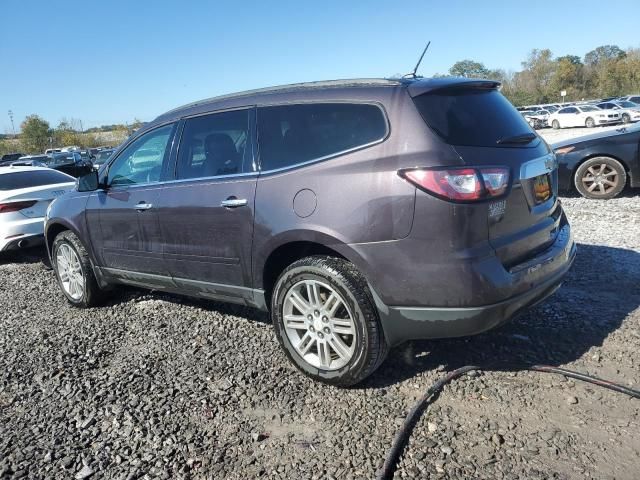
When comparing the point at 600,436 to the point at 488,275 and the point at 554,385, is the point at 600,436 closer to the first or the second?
the point at 554,385

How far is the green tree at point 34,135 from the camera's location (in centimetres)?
7056

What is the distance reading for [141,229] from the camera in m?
4.34

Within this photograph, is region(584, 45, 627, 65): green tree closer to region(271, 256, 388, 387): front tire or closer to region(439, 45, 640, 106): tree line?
region(439, 45, 640, 106): tree line

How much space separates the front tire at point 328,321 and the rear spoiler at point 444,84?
3.56ft

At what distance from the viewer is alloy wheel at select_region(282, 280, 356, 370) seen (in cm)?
318

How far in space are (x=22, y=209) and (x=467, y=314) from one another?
275 inches

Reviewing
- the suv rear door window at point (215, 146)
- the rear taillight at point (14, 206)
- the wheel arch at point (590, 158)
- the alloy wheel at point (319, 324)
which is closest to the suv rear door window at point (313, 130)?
the suv rear door window at point (215, 146)

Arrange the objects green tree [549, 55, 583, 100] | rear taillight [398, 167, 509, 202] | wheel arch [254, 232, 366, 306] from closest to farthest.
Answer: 1. rear taillight [398, 167, 509, 202]
2. wheel arch [254, 232, 366, 306]
3. green tree [549, 55, 583, 100]

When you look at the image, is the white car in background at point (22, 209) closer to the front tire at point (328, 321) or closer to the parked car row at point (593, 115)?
the front tire at point (328, 321)

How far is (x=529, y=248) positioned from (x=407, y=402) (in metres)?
1.14

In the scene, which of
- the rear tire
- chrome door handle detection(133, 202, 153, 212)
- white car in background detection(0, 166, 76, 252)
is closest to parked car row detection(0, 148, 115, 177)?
white car in background detection(0, 166, 76, 252)

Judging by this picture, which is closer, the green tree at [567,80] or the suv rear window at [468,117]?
the suv rear window at [468,117]

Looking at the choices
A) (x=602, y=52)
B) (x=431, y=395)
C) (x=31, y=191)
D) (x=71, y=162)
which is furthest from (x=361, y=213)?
(x=602, y=52)

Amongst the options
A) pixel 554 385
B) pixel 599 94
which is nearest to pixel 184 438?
pixel 554 385
